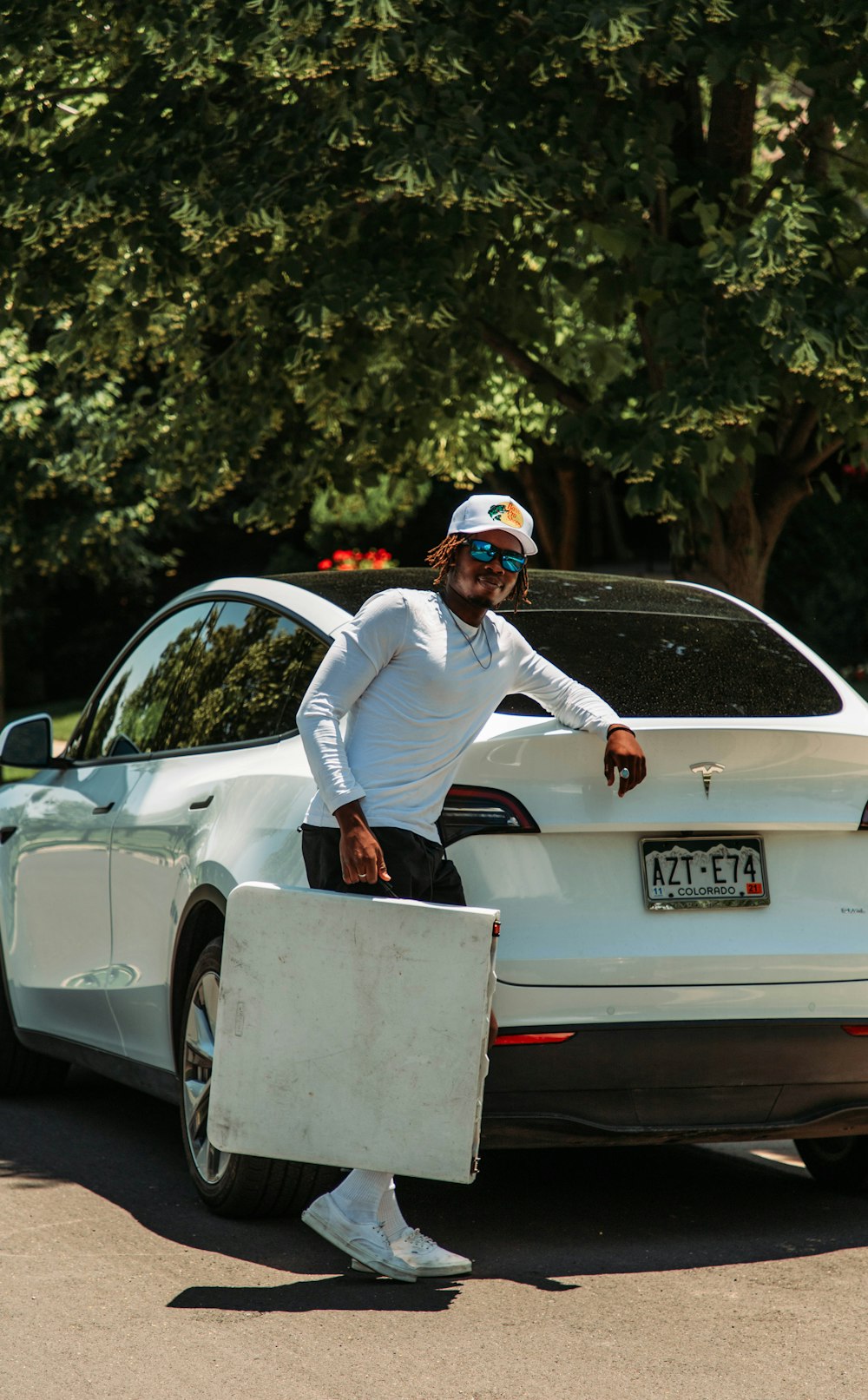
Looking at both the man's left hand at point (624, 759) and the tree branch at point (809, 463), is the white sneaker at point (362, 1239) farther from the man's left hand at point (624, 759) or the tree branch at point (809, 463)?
the tree branch at point (809, 463)

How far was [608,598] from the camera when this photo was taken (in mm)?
5590

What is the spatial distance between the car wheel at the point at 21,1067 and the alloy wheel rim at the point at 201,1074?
1767 millimetres

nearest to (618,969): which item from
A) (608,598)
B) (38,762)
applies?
(608,598)

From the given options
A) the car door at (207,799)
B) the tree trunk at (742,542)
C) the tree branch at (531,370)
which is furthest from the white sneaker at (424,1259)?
the tree branch at (531,370)

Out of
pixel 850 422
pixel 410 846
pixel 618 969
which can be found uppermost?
pixel 850 422

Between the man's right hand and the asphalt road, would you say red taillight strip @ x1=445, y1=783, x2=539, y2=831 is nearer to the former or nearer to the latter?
the man's right hand

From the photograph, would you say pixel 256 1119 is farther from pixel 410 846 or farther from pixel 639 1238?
pixel 639 1238

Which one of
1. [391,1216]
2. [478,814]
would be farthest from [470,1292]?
[478,814]

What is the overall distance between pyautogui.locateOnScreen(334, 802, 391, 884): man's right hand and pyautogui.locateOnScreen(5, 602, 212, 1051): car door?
162 cm

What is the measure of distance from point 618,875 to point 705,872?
8.9 inches

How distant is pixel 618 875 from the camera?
4613 mm

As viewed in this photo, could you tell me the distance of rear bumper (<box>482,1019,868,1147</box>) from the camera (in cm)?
451

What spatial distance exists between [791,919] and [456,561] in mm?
1225

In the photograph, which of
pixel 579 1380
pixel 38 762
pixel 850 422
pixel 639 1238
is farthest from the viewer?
pixel 850 422
